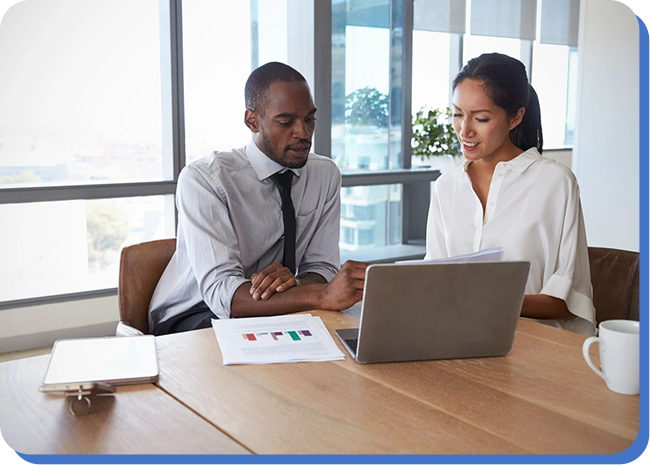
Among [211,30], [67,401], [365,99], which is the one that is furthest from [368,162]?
[67,401]

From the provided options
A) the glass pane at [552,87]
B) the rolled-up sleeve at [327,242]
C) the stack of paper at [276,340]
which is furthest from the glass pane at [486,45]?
the stack of paper at [276,340]

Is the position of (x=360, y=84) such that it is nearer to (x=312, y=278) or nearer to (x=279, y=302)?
(x=312, y=278)

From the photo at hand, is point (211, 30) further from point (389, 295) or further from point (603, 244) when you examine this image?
point (389, 295)

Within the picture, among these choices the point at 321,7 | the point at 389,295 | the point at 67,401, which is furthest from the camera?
the point at 321,7

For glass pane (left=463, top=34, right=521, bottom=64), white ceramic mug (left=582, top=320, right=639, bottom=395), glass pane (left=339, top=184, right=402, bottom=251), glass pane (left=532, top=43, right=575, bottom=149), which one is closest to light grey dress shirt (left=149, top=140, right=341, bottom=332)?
white ceramic mug (left=582, top=320, right=639, bottom=395)

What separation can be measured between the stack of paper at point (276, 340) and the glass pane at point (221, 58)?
264cm

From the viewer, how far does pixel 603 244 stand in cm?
436

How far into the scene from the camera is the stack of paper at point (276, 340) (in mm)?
1297

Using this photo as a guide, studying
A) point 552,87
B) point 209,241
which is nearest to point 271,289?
point 209,241

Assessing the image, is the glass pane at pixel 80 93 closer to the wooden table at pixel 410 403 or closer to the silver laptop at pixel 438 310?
the wooden table at pixel 410 403

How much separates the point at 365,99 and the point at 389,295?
358 centimetres

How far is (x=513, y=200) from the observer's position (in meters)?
1.93

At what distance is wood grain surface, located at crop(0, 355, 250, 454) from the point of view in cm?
93

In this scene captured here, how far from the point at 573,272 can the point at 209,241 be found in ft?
3.27
